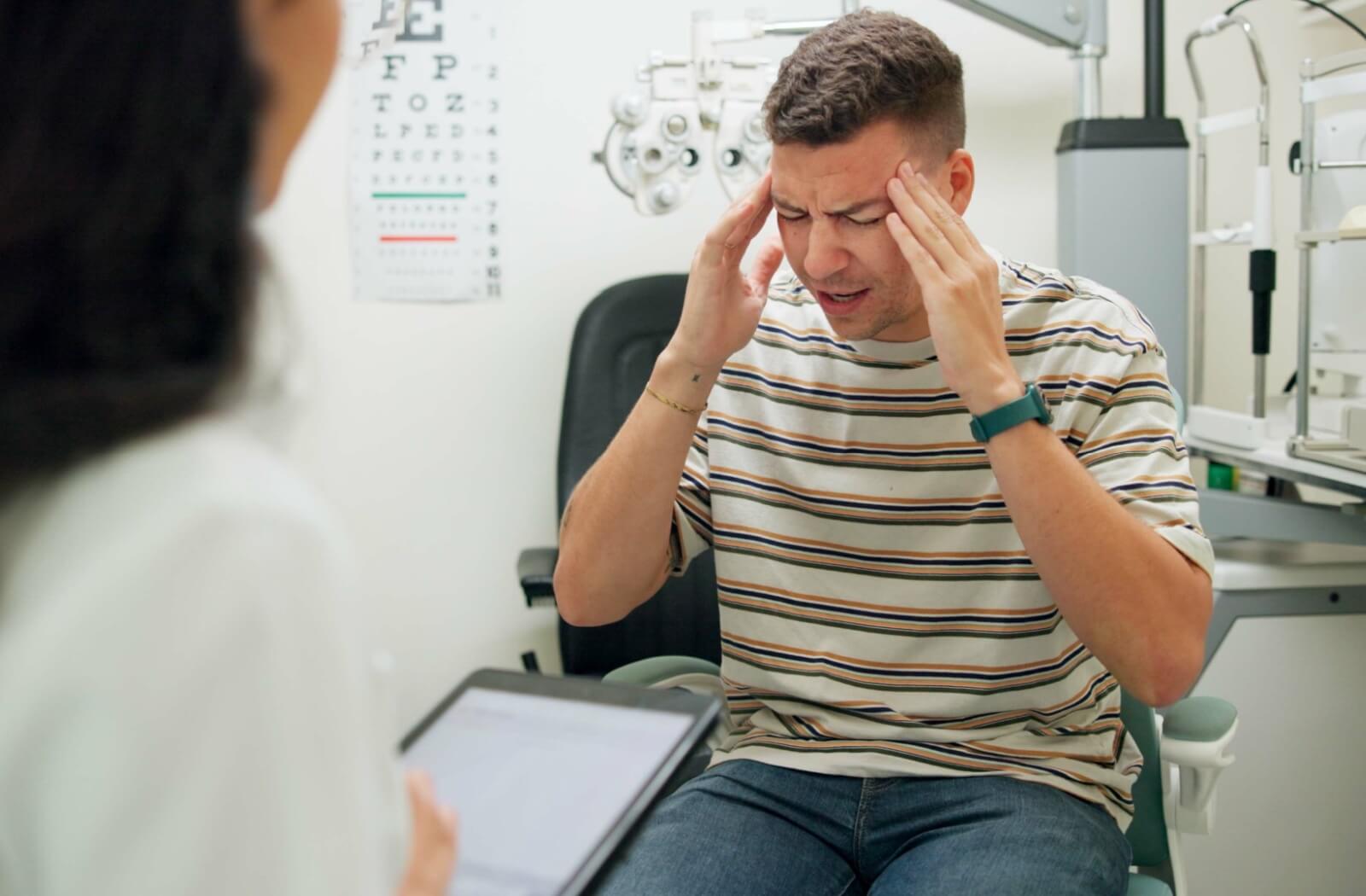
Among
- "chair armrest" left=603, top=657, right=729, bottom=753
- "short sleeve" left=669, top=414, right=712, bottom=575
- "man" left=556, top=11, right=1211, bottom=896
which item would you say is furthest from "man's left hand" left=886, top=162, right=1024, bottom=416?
"chair armrest" left=603, top=657, right=729, bottom=753

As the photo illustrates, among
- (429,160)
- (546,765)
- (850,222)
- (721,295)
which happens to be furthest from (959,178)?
(429,160)

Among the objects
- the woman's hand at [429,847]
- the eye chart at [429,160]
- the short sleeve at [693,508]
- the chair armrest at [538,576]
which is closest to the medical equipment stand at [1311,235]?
the short sleeve at [693,508]

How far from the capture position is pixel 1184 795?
48.3 inches

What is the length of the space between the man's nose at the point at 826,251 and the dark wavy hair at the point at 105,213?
0.84 m

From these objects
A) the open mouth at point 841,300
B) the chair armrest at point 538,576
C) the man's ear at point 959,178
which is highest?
the man's ear at point 959,178

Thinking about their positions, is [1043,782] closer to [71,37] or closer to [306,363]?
[306,363]

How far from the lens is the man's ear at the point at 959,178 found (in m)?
1.25

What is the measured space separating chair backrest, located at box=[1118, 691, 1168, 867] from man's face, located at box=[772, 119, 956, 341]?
498 mm

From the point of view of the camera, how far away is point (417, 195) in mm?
1969

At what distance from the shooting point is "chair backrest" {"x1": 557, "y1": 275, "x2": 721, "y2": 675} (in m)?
1.69

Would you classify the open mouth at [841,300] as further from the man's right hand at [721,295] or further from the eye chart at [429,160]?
the eye chart at [429,160]

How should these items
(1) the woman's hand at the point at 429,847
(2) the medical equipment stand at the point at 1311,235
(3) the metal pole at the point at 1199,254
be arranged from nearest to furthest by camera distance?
(1) the woman's hand at the point at 429,847, (2) the medical equipment stand at the point at 1311,235, (3) the metal pole at the point at 1199,254

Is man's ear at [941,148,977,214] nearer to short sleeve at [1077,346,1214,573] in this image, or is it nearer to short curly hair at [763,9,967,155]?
short curly hair at [763,9,967,155]

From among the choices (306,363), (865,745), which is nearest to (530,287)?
(865,745)
